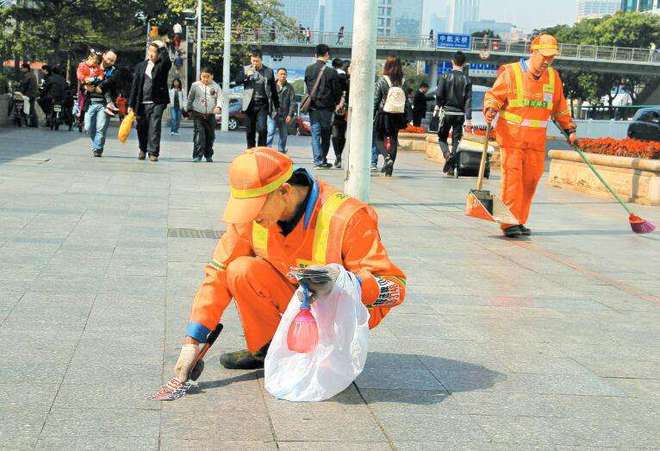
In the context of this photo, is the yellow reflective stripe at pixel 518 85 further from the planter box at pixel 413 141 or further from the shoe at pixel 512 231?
the planter box at pixel 413 141

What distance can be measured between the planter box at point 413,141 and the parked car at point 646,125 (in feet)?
23.3

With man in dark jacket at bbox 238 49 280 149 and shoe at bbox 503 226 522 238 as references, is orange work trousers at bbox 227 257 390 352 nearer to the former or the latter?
shoe at bbox 503 226 522 238

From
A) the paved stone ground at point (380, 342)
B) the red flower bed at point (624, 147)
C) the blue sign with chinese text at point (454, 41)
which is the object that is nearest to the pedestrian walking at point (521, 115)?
the paved stone ground at point (380, 342)

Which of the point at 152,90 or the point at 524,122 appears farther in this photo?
the point at 152,90

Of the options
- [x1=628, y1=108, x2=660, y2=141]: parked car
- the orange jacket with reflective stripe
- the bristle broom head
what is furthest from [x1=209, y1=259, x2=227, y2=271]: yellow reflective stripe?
[x1=628, y1=108, x2=660, y2=141]: parked car

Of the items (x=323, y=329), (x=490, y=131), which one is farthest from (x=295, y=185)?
(x=490, y=131)

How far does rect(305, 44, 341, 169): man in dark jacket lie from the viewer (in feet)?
51.6

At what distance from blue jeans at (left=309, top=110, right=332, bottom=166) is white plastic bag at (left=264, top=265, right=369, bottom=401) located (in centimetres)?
1153

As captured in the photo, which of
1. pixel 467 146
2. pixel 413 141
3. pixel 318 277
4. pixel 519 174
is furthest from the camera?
pixel 413 141

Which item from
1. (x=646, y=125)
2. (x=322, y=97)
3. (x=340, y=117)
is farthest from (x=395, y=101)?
(x=646, y=125)

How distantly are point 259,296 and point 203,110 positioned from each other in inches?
477

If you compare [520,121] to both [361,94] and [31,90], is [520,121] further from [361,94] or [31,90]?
[31,90]

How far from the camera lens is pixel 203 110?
16.3 m

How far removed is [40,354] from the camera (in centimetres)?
488
